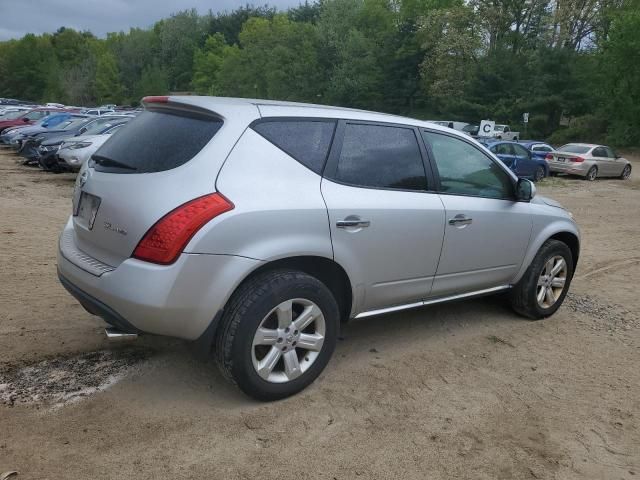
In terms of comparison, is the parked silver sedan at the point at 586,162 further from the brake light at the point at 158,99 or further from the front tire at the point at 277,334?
the brake light at the point at 158,99

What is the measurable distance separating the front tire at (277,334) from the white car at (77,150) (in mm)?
11677

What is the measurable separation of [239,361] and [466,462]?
1304 millimetres

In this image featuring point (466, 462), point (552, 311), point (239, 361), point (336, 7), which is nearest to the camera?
point (466, 462)

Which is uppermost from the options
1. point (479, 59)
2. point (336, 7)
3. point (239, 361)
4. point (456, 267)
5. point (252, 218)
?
point (336, 7)

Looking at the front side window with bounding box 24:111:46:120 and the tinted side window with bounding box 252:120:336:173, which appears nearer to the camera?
the tinted side window with bounding box 252:120:336:173

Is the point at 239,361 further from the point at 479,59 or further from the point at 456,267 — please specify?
the point at 479,59

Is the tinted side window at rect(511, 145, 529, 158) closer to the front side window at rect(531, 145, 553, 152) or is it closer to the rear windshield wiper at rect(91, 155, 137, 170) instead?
the front side window at rect(531, 145, 553, 152)

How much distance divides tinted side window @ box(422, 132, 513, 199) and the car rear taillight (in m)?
1.86

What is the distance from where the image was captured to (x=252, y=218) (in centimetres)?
312

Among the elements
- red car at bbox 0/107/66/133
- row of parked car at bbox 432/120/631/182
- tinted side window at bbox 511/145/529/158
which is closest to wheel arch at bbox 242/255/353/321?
row of parked car at bbox 432/120/631/182

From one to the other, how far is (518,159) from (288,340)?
715 inches

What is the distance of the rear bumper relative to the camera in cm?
298

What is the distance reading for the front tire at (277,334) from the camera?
3158mm

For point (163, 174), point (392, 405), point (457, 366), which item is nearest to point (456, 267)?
point (457, 366)
